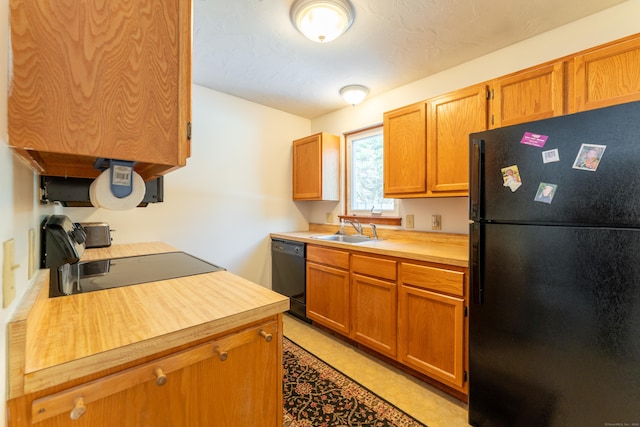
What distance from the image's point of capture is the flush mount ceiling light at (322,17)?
1579 millimetres

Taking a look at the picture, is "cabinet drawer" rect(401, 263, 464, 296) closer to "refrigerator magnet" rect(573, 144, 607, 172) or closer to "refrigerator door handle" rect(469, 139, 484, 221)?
"refrigerator door handle" rect(469, 139, 484, 221)

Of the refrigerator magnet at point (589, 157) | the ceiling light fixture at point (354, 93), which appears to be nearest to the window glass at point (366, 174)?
the ceiling light fixture at point (354, 93)

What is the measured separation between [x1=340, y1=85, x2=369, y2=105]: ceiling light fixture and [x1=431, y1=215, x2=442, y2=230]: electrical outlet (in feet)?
4.39

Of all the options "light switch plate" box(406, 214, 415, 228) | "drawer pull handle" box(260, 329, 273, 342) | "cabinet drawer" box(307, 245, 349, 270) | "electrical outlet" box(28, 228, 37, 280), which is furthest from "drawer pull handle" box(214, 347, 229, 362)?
"light switch plate" box(406, 214, 415, 228)

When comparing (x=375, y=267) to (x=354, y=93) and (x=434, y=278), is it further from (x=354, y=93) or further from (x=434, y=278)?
(x=354, y=93)

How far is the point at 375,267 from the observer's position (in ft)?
6.90

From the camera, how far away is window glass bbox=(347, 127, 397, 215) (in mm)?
2846

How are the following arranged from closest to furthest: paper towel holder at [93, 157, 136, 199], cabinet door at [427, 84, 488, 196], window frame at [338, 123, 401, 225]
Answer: paper towel holder at [93, 157, 136, 199] < cabinet door at [427, 84, 488, 196] < window frame at [338, 123, 401, 225]

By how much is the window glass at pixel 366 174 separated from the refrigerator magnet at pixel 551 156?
153 cm

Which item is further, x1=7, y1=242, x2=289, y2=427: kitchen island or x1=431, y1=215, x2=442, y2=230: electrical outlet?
x1=431, y1=215, x2=442, y2=230: electrical outlet

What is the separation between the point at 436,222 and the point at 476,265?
3.11ft

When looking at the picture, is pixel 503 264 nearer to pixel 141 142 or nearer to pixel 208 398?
pixel 208 398

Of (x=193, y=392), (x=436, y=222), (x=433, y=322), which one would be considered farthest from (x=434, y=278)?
(x=193, y=392)

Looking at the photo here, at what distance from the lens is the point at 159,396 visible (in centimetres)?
71
